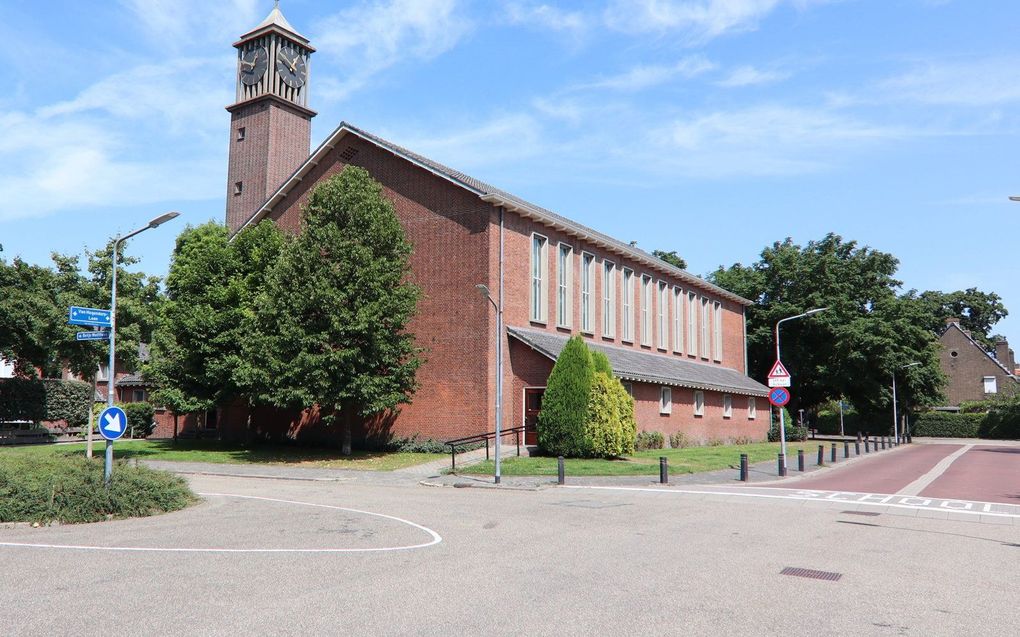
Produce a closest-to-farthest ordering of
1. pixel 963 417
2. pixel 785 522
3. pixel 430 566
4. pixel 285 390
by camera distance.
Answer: pixel 430 566 → pixel 785 522 → pixel 285 390 → pixel 963 417

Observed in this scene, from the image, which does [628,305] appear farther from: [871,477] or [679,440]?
[871,477]

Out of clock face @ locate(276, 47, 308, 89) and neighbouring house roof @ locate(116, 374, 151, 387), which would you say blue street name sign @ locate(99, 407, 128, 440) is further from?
neighbouring house roof @ locate(116, 374, 151, 387)

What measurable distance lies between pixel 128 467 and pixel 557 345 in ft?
60.8

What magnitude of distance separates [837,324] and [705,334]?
1511 cm

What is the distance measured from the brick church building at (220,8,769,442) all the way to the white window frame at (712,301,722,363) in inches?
115

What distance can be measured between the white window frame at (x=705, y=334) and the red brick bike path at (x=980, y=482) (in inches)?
647

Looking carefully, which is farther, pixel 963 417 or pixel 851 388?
pixel 963 417

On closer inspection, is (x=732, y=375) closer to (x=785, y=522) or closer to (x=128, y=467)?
(x=785, y=522)

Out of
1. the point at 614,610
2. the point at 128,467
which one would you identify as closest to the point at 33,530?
the point at 128,467

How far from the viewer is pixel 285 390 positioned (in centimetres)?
2669

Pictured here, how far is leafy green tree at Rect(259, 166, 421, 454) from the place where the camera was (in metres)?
26.7

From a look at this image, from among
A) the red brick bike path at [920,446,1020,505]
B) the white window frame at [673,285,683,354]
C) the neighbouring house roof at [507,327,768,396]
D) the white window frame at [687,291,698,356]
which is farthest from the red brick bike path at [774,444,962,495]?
the white window frame at [687,291,698,356]

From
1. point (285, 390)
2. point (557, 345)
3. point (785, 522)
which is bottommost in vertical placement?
point (785, 522)

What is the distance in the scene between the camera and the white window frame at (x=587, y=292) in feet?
118
